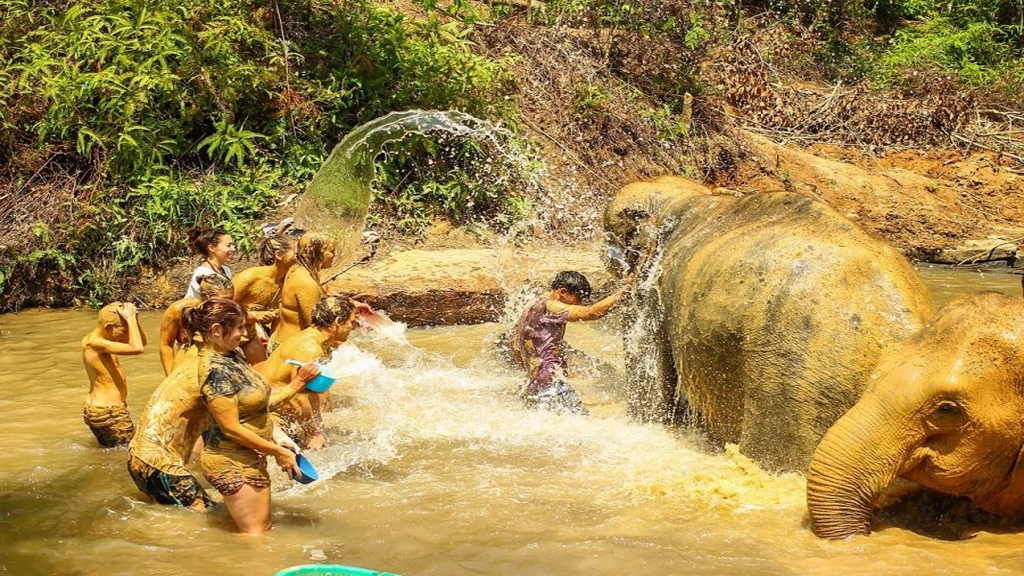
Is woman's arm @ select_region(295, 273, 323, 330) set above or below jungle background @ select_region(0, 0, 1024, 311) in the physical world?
below

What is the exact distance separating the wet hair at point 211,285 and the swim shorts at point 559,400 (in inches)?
89.7

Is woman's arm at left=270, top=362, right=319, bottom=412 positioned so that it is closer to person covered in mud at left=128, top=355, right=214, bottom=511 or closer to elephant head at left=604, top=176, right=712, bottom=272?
person covered in mud at left=128, top=355, right=214, bottom=511

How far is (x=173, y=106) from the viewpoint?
1205 cm

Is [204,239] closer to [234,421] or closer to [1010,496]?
[234,421]

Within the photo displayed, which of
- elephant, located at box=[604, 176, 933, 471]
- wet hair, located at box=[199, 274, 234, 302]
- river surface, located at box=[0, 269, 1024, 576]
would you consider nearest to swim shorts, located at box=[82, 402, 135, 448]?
river surface, located at box=[0, 269, 1024, 576]

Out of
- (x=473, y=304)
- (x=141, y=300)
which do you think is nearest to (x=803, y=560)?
(x=473, y=304)

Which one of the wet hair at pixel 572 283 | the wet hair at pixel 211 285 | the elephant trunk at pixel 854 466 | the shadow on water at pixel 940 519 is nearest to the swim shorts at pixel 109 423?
the wet hair at pixel 211 285

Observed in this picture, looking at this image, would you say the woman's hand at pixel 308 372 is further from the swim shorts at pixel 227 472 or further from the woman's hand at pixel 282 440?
the swim shorts at pixel 227 472

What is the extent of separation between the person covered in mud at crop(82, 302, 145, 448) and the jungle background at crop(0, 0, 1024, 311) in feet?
15.2

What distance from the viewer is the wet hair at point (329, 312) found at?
250 inches

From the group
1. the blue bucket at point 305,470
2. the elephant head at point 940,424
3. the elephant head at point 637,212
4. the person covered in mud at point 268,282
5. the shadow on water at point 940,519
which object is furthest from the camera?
the elephant head at point 637,212

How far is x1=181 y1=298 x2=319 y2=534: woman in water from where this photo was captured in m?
5.04

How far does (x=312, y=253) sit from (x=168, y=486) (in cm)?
234

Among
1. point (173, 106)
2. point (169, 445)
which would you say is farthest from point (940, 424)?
point (173, 106)
